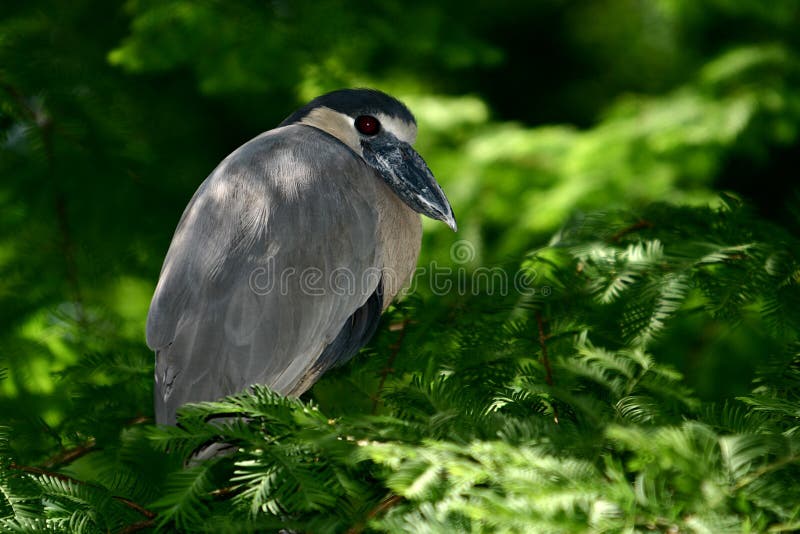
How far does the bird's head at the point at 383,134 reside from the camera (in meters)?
2.41

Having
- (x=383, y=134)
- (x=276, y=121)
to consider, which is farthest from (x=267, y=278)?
(x=276, y=121)

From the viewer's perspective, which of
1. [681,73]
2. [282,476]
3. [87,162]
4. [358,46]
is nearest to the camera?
[282,476]

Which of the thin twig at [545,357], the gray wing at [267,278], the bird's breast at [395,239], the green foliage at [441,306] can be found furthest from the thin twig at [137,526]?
the bird's breast at [395,239]

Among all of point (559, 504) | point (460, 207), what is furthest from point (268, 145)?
point (460, 207)

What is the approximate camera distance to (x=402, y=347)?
2.40 meters

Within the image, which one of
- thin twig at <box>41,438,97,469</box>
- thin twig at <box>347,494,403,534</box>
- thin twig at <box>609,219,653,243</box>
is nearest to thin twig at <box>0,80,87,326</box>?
thin twig at <box>41,438,97,469</box>

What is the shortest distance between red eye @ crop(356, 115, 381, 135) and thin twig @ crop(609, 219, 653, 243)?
0.88 metres

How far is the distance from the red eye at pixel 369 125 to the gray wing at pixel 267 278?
241 millimetres

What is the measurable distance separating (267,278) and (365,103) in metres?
0.79

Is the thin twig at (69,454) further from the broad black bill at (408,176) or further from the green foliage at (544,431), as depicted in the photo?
the broad black bill at (408,176)

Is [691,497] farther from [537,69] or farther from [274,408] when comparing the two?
[537,69]

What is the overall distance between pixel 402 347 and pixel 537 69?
234 inches

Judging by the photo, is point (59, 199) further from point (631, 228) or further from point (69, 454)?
point (631, 228)

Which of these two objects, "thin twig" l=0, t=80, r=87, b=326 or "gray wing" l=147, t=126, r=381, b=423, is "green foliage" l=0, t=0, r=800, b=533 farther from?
"gray wing" l=147, t=126, r=381, b=423
